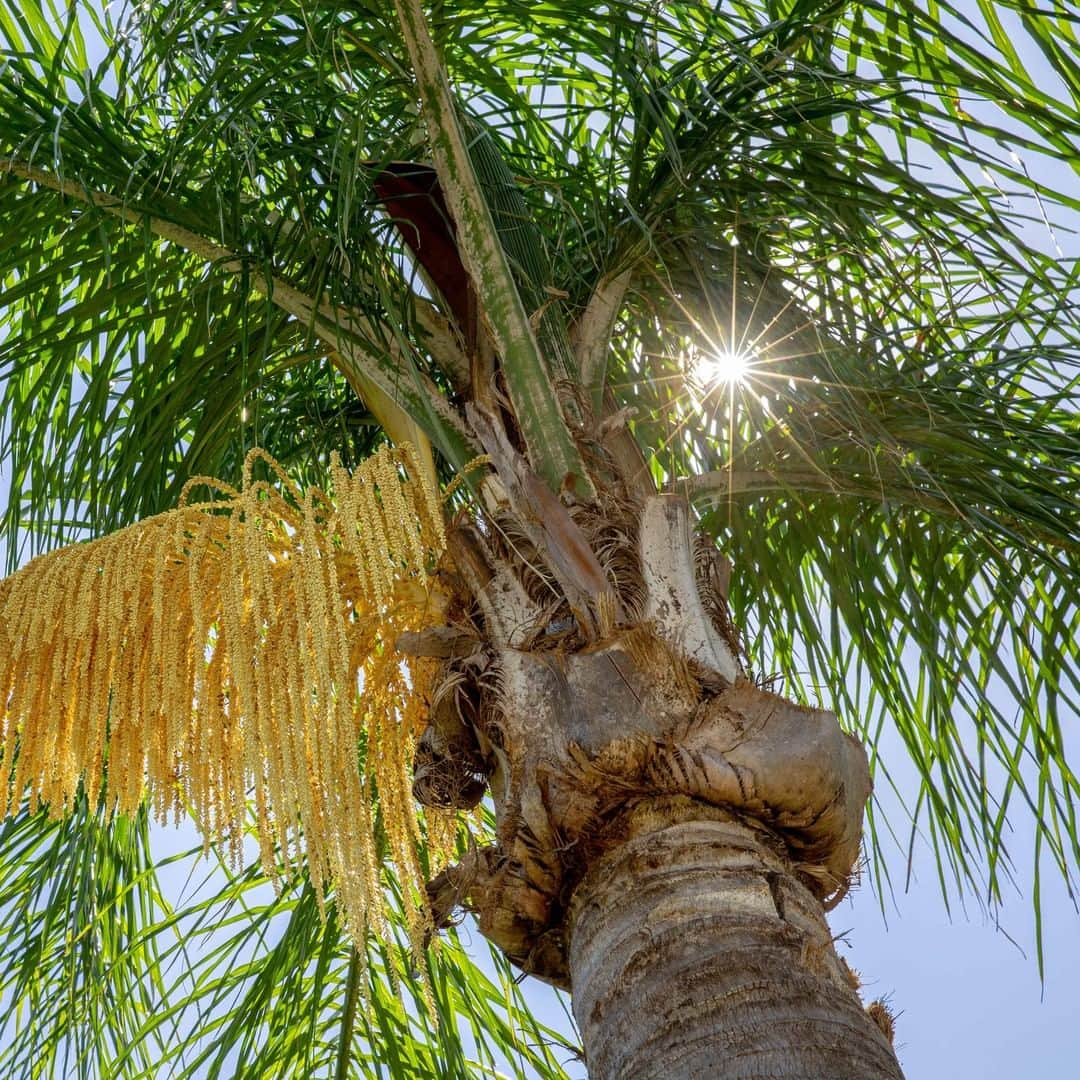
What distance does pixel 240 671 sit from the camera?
5.96 ft

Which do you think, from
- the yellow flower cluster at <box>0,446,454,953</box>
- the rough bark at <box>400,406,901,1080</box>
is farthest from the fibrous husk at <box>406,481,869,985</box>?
the yellow flower cluster at <box>0,446,454,953</box>

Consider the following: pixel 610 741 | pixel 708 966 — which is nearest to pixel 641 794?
pixel 610 741

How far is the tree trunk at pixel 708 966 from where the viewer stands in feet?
4.80

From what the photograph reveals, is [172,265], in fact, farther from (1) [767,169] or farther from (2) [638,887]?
(2) [638,887]

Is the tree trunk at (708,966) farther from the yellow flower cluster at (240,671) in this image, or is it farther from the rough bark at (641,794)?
the yellow flower cluster at (240,671)

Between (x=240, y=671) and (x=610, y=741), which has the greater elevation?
(x=240, y=671)

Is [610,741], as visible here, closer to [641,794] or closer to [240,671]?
[641,794]

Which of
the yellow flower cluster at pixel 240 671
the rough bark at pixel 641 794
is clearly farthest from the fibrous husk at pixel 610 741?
the yellow flower cluster at pixel 240 671

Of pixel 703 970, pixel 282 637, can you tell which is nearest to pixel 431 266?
pixel 282 637

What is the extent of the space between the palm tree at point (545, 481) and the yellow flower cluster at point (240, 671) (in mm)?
14

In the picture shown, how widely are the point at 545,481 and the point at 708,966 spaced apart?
34.6 inches

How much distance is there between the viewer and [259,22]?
102 inches

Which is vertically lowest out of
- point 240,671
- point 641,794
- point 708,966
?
point 708,966

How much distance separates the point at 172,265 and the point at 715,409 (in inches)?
49.7
